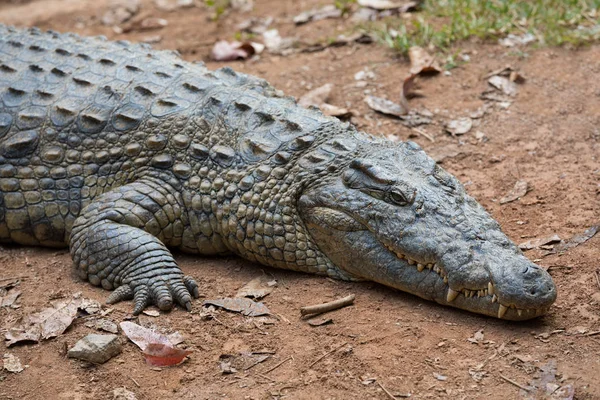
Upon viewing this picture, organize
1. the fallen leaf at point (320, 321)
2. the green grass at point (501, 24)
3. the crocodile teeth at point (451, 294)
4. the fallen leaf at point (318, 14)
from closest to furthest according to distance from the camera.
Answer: the crocodile teeth at point (451, 294)
the fallen leaf at point (320, 321)
the green grass at point (501, 24)
the fallen leaf at point (318, 14)

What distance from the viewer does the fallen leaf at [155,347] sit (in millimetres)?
4188

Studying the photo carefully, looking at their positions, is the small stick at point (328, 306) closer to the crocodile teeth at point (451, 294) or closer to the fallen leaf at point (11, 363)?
the crocodile teeth at point (451, 294)

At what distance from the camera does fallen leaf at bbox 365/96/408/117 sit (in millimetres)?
6840

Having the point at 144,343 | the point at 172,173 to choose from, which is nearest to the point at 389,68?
the point at 172,173

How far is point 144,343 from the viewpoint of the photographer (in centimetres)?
434

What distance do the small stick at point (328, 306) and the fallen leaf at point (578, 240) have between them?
1333 mm

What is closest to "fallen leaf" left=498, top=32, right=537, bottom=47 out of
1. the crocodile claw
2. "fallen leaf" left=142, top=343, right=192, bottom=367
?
the crocodile claw

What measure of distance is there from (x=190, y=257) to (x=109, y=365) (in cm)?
132

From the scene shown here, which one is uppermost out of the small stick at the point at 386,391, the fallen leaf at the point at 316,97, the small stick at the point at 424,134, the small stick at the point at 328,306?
the small stick at the point at 386,391

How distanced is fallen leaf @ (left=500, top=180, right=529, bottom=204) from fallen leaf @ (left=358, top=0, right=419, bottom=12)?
3352 mm

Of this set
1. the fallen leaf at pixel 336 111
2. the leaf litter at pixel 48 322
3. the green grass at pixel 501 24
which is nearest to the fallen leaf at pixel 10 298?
the leaf litter at pixel 48 322

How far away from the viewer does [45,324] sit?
456cm

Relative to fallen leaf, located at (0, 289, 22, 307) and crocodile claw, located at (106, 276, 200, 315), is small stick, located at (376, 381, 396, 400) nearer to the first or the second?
crocodile claw, located at (106, 276, 200, 315)

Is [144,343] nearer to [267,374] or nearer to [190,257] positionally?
[267,374]
